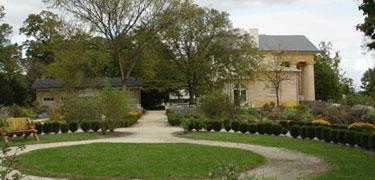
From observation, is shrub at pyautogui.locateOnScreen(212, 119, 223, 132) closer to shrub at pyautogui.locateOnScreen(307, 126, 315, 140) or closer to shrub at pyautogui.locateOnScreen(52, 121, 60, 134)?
shrub at pyautogui.locateOnScreen(307, 126, 315, 140)

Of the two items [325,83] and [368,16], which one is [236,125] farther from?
[325,83]

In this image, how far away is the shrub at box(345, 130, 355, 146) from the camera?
A: 10672mm

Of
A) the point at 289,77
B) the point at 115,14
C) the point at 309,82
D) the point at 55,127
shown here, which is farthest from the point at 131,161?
the point at 309,82

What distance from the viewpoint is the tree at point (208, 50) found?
105ft

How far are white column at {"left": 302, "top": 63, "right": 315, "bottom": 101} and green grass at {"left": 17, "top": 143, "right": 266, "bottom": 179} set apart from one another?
119 feet

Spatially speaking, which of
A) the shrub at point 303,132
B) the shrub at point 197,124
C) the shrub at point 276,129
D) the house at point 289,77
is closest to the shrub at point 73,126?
the shrub at point 197,124

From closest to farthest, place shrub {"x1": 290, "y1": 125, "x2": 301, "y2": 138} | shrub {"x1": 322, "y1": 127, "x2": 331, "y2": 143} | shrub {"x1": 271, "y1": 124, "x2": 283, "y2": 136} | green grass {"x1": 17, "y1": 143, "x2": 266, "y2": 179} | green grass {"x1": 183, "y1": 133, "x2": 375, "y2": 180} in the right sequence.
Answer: green grass {"x1": 183, "y1": 133, "x2": 375, "y2": 180}
green grass {"x1": 17, "y1": 143, "x2": 266, "y2": 179}
shrub {"x1": 322, "y1": 127, "x2": 331, "y2": 143}
shrub {"x1": 290, "y1": 125, "x2": 301, "y2": 138}
shrub {"x1": 271, "y1": 124, "x2": 283, "y2": 136}

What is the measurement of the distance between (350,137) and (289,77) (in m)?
27.5

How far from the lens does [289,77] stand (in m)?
37.5

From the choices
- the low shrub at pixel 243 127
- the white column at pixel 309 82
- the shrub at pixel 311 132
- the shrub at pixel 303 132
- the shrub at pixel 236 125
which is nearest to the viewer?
the shrub at pixel 311 132

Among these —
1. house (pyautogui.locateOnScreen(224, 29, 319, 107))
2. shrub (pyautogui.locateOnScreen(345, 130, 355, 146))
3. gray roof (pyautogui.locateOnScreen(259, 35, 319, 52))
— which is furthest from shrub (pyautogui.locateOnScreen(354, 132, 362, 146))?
gray roof (pyautogui.locateOnScreen(259, 35, 319, 52))

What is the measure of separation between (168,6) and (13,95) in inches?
733

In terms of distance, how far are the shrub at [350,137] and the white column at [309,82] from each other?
34.0 meters

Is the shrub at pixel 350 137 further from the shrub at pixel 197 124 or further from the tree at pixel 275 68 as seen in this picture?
the tree at pixel 275 68
